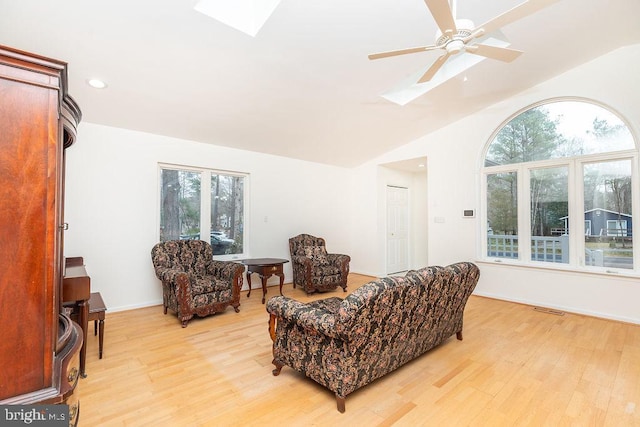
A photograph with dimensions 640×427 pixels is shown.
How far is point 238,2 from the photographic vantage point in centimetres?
255

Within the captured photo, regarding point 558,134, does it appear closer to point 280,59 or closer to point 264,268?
point 280,59

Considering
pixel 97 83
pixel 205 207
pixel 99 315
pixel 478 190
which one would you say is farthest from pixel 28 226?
pixel 478 190

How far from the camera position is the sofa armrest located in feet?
6.46

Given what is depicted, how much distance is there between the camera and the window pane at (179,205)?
452cm

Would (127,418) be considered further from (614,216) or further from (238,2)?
(614,216)

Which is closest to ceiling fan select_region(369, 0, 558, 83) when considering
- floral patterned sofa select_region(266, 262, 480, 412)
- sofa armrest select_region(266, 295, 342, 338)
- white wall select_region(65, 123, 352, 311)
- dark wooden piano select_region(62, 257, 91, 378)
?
floral patterned sofa select_region(266, 262, 480, 412)

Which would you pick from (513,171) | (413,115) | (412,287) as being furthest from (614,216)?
(412,287)

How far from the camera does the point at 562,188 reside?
4383 millimetres

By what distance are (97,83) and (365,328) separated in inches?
137

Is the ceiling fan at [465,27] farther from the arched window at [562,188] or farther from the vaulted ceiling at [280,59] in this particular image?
the arched window at [562,188]

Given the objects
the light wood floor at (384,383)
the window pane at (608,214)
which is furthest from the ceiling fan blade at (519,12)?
the window pane at (608,214)

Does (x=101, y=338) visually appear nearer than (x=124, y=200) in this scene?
Yes

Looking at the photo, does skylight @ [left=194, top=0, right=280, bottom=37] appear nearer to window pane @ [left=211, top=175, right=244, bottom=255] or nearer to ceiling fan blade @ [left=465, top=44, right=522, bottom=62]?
ceiling fan blade @ [left=465, top=44, right=522, bottom=62]

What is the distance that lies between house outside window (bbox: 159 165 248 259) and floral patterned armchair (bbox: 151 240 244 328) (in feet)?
1.61
